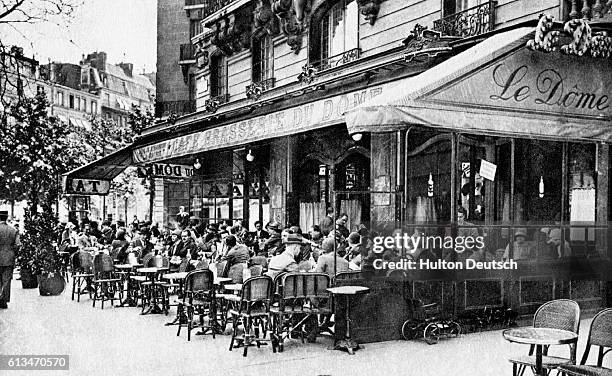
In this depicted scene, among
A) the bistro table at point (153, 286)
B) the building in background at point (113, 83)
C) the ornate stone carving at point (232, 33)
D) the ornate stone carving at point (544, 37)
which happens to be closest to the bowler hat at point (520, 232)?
the ornate stone carving at point (544, 37)

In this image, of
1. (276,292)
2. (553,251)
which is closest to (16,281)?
(276,292)

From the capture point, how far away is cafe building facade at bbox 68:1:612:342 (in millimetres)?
9070

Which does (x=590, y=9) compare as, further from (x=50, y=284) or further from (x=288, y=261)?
(x=50, y=284)

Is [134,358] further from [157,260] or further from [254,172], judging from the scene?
[254,172]

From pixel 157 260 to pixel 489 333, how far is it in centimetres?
655

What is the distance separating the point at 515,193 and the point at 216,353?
6.86 meters

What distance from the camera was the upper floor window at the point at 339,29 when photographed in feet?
56.7

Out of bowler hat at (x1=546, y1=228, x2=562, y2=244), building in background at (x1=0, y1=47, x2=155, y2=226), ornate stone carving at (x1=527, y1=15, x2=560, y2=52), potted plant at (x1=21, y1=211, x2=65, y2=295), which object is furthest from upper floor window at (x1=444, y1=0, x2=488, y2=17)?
building in background at (x1=0, y1=47, x2=155, y2=226)

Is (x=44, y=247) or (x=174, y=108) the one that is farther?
(x=174, y=108)

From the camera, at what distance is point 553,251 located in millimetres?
12148

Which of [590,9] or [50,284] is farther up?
[590,9]

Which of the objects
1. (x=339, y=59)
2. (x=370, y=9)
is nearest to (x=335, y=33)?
(x=339, y=59)

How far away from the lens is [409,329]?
1032cm

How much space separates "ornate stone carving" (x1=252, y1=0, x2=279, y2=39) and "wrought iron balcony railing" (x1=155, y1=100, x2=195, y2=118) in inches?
332
